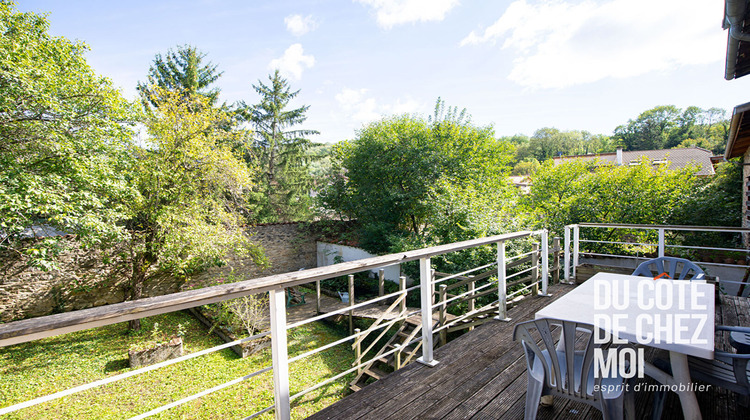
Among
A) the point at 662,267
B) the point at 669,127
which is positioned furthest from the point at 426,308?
the point at 669,127

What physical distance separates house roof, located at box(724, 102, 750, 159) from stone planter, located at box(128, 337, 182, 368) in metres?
8.80

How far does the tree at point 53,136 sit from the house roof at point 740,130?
8.91 m

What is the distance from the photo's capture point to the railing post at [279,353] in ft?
4.76

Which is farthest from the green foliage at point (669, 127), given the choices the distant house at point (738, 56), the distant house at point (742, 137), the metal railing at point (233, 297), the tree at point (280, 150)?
the metal railing at point (233, 297)

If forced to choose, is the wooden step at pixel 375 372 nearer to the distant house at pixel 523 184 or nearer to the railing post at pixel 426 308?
the railing post at pixel 426 308

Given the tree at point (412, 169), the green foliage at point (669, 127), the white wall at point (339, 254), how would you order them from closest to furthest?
1. the tree at point (412, 169)
2. the white wall at point (339, 254)
3. the green foliage at point (669, 127)

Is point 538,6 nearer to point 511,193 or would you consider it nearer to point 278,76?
point 511,193

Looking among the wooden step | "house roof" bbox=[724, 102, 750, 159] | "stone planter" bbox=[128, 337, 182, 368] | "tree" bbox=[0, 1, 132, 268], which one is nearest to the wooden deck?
"house roof" bbox=[724, 102, 750, 159]

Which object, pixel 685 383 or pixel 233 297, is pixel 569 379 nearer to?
pixel 685 383

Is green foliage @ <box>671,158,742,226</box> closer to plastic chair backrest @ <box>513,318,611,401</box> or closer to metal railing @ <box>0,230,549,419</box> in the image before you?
metal railing @ <box>0,230,549,419</box>

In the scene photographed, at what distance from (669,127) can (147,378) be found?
50677 mm

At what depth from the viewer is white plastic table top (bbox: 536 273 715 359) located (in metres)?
1.36

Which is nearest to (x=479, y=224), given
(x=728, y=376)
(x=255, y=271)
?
(x=728, y=376)

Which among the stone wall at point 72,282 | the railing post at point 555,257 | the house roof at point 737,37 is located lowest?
the stone wall at point 72,282
